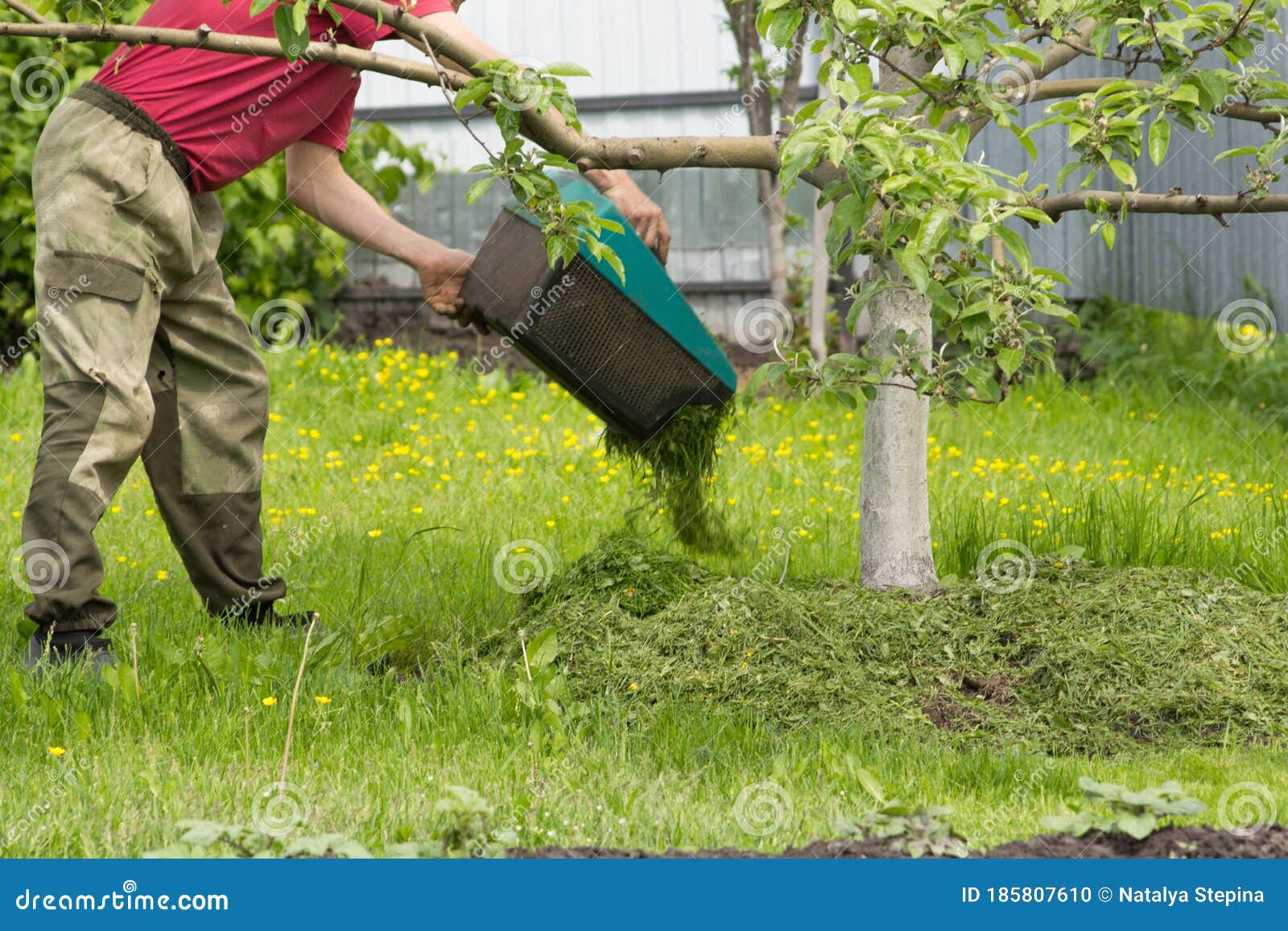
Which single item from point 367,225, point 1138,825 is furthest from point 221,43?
point 1138,825

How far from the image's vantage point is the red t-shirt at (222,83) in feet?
9.86

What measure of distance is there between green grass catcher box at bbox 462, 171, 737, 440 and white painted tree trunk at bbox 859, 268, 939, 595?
405 millimetres

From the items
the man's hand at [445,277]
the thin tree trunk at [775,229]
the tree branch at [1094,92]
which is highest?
the thin tree trunk at [775,229]

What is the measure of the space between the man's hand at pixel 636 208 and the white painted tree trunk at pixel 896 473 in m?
0.55

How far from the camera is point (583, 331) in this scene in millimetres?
3162

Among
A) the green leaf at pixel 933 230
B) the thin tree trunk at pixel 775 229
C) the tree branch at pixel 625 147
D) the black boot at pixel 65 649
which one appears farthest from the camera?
the thin tree trunk at pixel 775 229

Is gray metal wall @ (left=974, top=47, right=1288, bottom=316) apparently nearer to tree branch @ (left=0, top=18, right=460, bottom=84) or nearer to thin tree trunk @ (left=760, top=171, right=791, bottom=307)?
thin tree trunk @ (left=760, top=171, right=791, bottom=307)

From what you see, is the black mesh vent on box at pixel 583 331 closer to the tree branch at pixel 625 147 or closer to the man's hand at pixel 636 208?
the man's hand at pixel 636 208

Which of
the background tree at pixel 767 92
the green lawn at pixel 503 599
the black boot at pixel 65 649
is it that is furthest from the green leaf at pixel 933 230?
the background tree at pixel 767 92

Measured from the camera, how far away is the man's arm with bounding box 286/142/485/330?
3.17m

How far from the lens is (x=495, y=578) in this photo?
3678 millimetres

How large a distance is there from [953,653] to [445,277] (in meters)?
1.45

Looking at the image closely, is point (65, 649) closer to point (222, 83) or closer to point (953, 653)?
point (222, 83)

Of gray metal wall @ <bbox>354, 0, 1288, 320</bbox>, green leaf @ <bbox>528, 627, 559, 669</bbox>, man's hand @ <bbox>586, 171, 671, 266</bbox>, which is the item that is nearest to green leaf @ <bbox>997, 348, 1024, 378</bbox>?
man's hand @ <bbox>586, 171, 671, 266</bbox>
